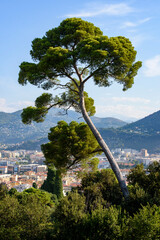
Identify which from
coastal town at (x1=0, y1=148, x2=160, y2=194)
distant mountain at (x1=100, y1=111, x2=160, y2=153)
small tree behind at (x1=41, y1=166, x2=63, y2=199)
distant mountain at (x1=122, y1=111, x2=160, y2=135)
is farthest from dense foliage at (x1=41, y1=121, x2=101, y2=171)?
distant mountain at (x1=122, y1=111, x2=160, y2=135)

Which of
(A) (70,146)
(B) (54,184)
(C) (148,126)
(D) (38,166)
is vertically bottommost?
(D) (38,166)

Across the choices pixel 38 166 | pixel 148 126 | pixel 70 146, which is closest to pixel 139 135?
pixel 148 126

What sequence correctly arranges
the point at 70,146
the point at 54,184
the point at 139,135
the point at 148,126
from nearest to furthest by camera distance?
1. the point at 70,146
2. the point at 54,184
3. the point at 139,135
4. the point at 148,126

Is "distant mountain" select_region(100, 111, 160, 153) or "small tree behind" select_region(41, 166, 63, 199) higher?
"distant mountain" select_region(100, 111, 160, 153)

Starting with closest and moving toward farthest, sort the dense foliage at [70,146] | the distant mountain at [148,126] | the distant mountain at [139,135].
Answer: the dense foliage at [70,146], the distant mountain at [139,135], the distant mountain at [148,126]

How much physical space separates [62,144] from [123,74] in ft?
8.00

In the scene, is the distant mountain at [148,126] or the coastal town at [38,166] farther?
the distant mountain at [148,126]

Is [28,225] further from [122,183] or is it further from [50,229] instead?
[122,183]

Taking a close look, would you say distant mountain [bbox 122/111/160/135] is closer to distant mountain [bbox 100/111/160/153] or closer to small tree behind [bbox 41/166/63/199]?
distant mountain [bbox 100/111/160/153]

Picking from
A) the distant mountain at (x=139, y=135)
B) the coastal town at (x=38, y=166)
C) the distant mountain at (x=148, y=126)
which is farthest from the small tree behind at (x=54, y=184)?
the distant mountain at (x=148, y=126)

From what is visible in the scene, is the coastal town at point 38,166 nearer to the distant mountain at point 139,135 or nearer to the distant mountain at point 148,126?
the distant mountain at point 139,135

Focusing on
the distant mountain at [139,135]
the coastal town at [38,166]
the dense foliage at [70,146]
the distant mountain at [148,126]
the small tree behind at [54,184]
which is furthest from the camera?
the distant mountain at [148,126]

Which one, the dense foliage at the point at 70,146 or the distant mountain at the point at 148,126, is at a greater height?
the distant mountain at the point at 148,126

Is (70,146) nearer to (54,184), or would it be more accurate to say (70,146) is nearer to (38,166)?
(54,184)
